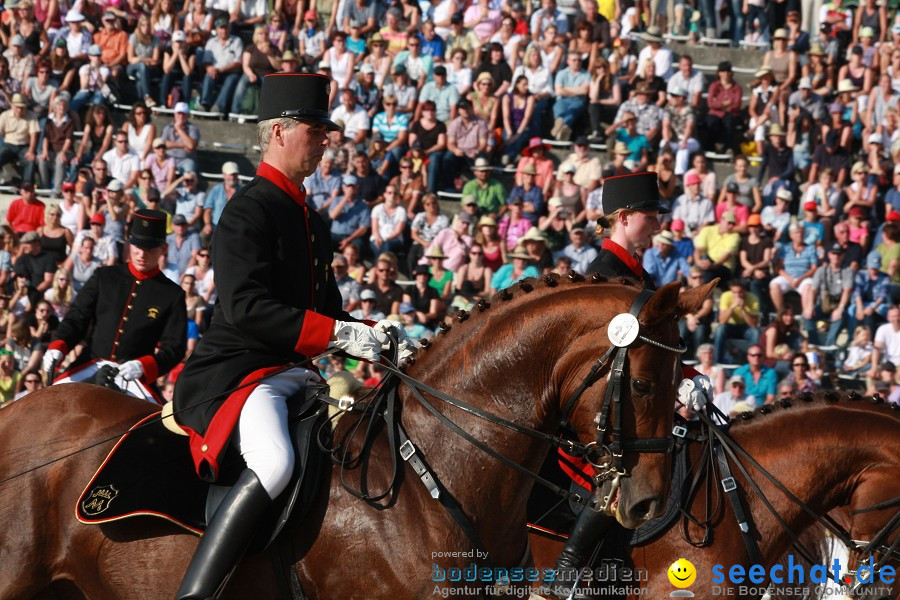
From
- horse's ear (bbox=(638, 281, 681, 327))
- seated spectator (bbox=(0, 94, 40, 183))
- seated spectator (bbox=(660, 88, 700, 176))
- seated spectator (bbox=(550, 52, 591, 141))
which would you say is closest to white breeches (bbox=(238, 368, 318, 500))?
horse's ear (bbox=(638, 281, 681, 327))

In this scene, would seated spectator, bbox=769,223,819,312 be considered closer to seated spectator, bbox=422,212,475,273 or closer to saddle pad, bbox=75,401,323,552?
seated spectator, bbox=422,212,475,273

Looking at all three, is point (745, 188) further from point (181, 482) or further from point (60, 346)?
point (181, 482)

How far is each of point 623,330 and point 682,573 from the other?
2.13m

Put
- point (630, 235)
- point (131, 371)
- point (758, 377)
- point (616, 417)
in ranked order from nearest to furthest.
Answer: point (616, 417) → point (630, 235) → point (131, 371) → point (758, 377)

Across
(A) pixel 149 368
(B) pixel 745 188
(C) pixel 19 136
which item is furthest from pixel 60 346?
(C) pixel 19 136

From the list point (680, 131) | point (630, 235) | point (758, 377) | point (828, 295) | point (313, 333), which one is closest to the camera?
point (313, 333)

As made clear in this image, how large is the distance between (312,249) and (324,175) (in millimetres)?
12382

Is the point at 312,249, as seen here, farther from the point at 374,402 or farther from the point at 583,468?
the point at 583,468

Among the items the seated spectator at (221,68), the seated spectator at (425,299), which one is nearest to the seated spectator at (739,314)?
the seated spectator at (425,299)

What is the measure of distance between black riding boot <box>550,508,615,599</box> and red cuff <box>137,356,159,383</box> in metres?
3.25

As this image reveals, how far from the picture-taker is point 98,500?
5500 millimetres

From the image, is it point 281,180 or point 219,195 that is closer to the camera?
point 281,180

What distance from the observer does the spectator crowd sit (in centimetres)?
1550

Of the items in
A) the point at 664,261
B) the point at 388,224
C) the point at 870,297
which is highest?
the point at 388,224
